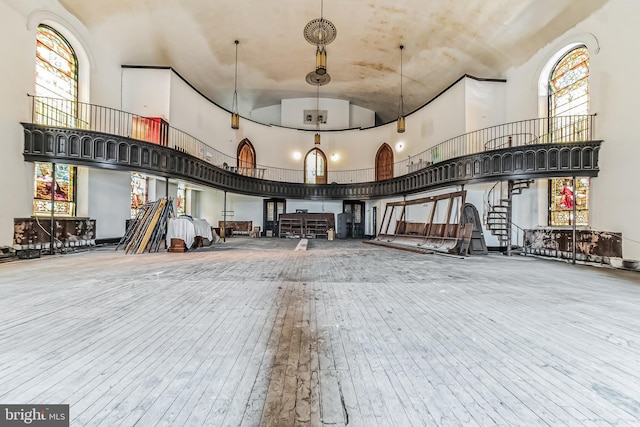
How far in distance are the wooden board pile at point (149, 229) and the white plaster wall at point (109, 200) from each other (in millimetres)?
1446

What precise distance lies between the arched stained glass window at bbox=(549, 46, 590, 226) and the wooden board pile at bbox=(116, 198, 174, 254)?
11874 millimetres

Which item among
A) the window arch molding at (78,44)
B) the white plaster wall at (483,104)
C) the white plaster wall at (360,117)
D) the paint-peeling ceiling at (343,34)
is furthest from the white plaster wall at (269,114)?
the white plaster wall at (483,104)

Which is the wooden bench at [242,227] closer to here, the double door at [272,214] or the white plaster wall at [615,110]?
the double door at [272,214]

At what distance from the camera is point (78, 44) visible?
9.20 m

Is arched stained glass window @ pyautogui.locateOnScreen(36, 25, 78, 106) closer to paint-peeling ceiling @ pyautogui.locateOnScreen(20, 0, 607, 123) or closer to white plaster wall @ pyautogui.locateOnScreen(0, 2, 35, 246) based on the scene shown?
white plaster wall @ pyautogui.locateOnScreen(0, 2, 35, 246)

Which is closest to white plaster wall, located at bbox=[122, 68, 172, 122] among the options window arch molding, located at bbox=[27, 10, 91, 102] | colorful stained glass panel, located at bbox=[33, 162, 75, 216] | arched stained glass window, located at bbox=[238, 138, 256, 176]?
window arch molding, located at bbox=[27, 10, 91, 102]

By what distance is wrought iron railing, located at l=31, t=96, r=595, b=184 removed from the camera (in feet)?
27.2

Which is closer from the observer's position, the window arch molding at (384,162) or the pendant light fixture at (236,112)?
the pendant light fixture at (236,112)

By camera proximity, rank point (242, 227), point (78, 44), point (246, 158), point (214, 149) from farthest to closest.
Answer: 1. point (242, 227)
2. point (246, 158)
3. point (214, 149)
4. point (78, 44)

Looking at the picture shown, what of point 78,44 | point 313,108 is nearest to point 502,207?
point 313,108

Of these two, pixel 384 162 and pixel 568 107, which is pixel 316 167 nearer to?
pixel 384 162

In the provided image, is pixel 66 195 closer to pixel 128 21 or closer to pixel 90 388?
pixel 128 21

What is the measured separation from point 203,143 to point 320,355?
13.0 metres

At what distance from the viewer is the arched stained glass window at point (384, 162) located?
1680 cm
